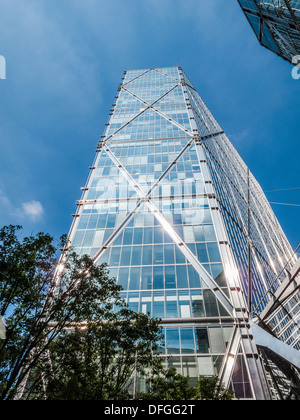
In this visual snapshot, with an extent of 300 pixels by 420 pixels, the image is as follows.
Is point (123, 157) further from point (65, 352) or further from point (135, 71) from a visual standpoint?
point (135, 71)

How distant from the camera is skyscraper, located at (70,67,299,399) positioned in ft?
45.1

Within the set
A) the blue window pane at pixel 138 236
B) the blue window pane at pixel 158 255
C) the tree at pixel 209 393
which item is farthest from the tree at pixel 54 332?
the blue window pane at pixel 138 236

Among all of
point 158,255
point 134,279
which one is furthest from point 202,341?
point 158,255

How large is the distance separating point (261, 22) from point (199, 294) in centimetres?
3472

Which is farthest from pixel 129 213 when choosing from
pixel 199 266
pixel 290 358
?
pixel 290 358

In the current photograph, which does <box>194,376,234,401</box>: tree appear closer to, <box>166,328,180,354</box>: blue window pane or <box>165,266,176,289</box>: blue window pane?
<box>166,328,180,354</box>: blue window pane

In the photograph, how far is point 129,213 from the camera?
22.3 m

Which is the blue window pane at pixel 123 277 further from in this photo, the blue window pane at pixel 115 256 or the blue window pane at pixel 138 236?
the blue window pane at pixel 138 236

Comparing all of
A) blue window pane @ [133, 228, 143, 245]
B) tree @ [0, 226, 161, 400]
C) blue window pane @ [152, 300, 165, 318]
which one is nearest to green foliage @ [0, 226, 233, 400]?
tree @ [0, 226, 161, 400]

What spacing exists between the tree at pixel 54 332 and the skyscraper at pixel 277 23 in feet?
74.9

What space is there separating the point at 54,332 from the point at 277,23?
33949 millimetres

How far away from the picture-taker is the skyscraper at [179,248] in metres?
13.7

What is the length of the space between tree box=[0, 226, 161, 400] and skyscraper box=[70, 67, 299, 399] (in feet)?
19.2

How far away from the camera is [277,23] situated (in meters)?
24.4
